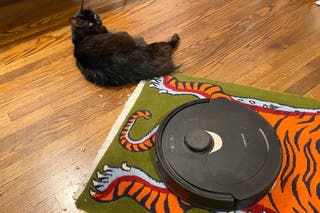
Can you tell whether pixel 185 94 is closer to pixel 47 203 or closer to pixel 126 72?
pixel 126 72

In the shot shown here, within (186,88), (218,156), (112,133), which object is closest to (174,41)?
(186,88)

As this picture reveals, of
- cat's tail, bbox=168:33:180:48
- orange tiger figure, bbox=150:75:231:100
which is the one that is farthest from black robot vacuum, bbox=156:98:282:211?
cat's tail, bbox=168:33:180:48

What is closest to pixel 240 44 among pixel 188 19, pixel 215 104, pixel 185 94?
pixel 188 19

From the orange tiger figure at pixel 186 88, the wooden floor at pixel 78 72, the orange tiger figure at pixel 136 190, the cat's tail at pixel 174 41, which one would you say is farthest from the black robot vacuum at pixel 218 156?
the cat's tail at pixel 174 41

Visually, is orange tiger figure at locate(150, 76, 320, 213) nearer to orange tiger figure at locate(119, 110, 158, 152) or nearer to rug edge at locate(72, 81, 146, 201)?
rug edge at locate(72, 81, 146, 201)

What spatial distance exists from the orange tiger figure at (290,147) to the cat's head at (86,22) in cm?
40

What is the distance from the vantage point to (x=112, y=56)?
4.50 ft

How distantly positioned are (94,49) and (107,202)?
26.7 inches

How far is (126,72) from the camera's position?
1403 mm

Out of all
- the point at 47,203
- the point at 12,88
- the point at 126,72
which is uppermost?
the point at 126,72

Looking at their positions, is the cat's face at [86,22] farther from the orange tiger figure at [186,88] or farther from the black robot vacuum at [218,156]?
the black robot vacuum at [218,156]

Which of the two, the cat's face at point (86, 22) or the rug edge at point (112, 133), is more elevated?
the cat's face at point (86, 22)

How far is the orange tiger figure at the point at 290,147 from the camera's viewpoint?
1.09 meters

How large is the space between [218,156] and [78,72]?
2.79ft
